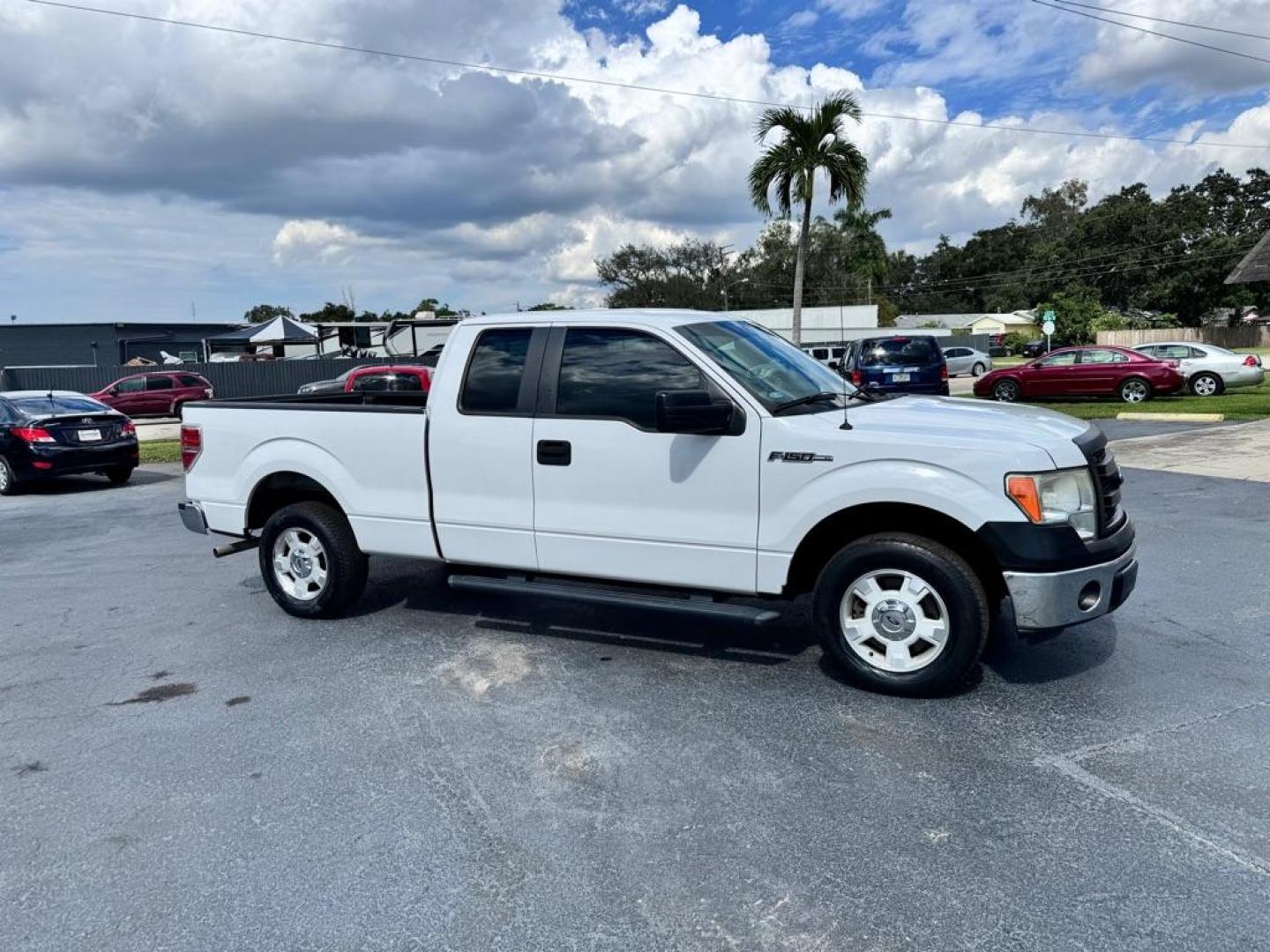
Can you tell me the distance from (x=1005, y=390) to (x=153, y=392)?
24.2m

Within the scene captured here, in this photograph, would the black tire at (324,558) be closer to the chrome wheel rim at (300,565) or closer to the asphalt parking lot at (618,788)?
the chrome wheel rim at (300,565)

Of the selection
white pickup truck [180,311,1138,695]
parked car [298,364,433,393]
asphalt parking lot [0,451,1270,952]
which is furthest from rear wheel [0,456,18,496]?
white pickup truck [180,311,1138,695]

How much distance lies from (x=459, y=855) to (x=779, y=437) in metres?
2.41

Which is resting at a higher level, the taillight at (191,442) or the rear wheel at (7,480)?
the taillight at (191,442)

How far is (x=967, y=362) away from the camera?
43.0 metres

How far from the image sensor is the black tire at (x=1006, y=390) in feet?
73.5

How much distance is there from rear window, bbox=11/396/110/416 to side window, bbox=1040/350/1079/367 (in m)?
19.9

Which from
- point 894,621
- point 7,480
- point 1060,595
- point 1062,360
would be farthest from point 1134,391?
point 7,480

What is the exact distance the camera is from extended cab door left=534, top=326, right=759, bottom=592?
15.3 ft

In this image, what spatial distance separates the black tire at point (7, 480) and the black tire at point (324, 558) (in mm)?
8793

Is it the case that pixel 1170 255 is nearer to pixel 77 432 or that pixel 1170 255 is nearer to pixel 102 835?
pixel 77 432

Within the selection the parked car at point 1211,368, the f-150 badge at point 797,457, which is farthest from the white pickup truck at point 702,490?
the parked car at point 1211,368

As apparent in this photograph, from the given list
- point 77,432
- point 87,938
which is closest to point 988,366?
point 77,432

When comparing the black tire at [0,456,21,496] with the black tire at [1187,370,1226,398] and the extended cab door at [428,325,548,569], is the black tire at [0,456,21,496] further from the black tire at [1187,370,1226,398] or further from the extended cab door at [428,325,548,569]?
the black tire at [1187,370,1226,398]
